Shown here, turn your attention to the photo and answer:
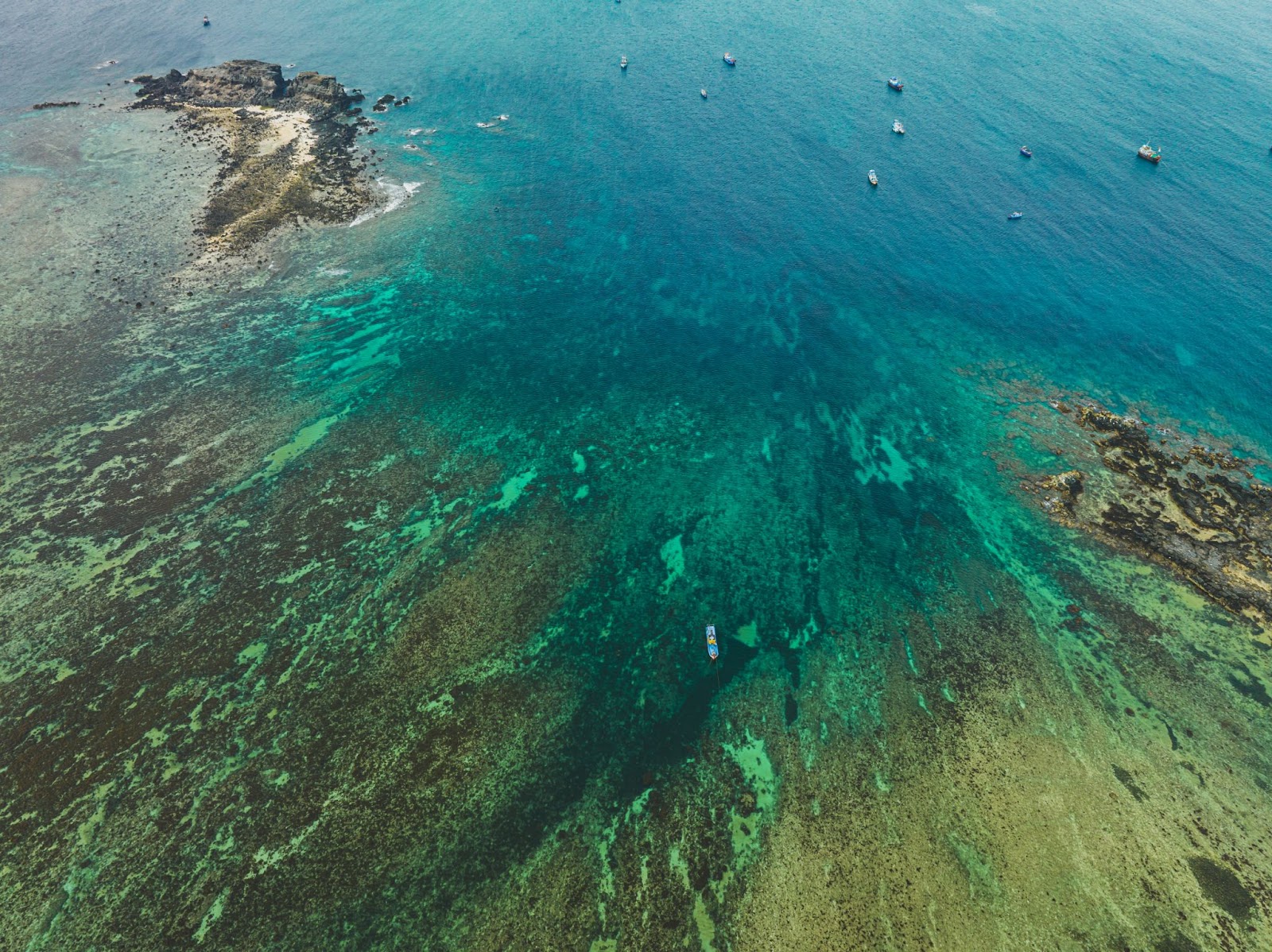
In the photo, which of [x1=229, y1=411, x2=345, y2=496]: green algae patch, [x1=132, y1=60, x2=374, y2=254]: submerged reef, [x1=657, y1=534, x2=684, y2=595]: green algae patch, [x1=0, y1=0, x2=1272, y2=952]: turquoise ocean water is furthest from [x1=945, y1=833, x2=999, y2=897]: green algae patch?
[x1=132, y1=60, x2=374, y2=254]: submerged reef

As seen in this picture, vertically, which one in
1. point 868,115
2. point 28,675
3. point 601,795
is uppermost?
point 868,115

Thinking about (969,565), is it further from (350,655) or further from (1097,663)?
(350,655)

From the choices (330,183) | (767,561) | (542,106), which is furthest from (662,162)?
(767,561)

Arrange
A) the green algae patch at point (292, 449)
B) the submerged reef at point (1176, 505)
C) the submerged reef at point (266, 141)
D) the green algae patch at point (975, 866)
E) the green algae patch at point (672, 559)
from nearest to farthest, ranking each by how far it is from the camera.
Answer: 1. the green algae patch at point (975, 866)
2. the submerged reef at point (1176, 505)
3. the green algae patch at point (672, 559)
4. the green algae patch at point (292, 449)
5. the submerged reef at point (266, 141)

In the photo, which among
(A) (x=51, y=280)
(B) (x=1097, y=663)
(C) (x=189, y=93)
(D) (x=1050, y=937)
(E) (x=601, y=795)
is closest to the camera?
A: (D) (x=1050, y=937)

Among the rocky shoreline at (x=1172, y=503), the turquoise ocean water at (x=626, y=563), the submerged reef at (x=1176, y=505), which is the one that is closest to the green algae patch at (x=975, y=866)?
the turquoise ocean water at (x=626, y=563)

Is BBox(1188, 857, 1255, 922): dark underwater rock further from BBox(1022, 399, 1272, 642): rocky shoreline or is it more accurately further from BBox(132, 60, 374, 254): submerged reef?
BBox(132, 60, 374, 254): submerged reef

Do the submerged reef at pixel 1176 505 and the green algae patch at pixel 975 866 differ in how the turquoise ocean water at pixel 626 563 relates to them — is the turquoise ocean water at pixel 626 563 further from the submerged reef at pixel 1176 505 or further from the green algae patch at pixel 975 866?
the submerged reef at pixel 1176 505
